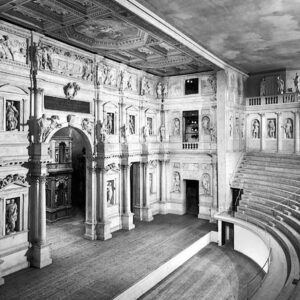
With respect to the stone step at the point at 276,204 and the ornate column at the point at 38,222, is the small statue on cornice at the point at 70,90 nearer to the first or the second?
the ornate column at the point at 38,222

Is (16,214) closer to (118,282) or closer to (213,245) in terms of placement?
(118,282)

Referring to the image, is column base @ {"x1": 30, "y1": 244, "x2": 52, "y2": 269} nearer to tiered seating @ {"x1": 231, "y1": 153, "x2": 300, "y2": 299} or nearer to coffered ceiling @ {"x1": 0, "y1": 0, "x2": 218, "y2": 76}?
coffered ceiling @ {"x1": 0, "y1": 0, "x2": 218, "y2": 76}

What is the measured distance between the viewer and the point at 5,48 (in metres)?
13.2

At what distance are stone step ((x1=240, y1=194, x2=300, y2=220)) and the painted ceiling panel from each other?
8.58m

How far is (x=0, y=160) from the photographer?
42.2 ft

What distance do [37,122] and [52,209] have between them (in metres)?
8.98

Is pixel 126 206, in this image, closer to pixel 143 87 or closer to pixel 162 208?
pixel 162 208

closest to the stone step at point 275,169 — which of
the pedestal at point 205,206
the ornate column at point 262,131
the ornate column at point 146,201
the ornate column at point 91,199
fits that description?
the ornate column at point 262,131

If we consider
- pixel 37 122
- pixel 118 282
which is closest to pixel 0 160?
pixel 37 122

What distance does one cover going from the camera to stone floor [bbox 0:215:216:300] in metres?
12.1

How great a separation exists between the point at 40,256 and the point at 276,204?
1261cm

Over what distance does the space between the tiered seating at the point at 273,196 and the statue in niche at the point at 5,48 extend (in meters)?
13.7

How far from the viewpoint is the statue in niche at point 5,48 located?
1305 cm

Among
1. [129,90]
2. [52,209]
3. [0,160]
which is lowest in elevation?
[52,209]
